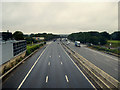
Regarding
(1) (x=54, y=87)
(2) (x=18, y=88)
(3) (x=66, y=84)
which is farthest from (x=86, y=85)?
(2) (x=18, y=88)

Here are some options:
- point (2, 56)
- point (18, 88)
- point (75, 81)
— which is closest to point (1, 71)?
point (2, 56)

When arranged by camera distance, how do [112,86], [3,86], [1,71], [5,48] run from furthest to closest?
[5,48]
[1,71]
[3,86]
[112,86]

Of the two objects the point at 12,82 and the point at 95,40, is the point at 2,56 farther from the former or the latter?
the point at 95,40

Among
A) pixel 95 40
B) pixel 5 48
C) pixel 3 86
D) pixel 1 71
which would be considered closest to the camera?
pixel 3 86

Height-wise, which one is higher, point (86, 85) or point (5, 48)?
point (5, 48)

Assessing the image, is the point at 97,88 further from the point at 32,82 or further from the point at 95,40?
A: the point at 95,40

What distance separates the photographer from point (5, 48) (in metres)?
17.3

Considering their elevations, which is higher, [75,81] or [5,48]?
[5,48]

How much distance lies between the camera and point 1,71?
1495 cm

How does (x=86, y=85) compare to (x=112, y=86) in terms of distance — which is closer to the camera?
(x=112, y=86)

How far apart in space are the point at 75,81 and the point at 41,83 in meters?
4.20

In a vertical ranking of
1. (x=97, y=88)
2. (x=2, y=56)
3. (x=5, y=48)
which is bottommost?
(x=97, y=88)

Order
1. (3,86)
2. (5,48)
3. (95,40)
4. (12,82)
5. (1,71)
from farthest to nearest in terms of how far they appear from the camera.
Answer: (95,40) < (5,48) < (1,71) < (12,82) < (3,86)

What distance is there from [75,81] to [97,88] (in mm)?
2839
